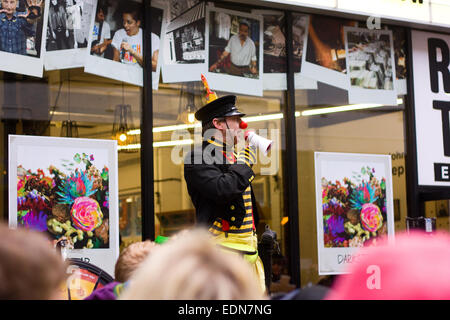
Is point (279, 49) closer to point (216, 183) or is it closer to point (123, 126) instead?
point (123, 126)

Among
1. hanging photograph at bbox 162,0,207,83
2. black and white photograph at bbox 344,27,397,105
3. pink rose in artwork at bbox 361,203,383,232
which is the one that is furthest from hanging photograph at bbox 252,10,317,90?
pink rose in artwork at bbox 361,203,383,232

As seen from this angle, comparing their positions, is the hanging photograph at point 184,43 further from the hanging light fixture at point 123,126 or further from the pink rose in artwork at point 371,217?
the pink rose in artwork at point 371,217

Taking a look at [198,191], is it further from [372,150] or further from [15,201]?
[372,150]

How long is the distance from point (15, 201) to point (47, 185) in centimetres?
26

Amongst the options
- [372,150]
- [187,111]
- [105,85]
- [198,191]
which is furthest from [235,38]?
[198,191]

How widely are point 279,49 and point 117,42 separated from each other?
1.60 metres

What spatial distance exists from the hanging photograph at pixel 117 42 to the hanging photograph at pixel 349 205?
6.39 ft

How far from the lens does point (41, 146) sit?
489 centimetres

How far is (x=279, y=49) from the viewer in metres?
6.09

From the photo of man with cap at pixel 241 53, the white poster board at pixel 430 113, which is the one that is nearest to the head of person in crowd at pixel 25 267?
the photo of man with cap at pixel 241 53

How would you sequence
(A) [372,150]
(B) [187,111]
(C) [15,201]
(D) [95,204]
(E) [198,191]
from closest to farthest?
1. (E) [198,191]
2. (C) [15,201]
3. (D) [95,204]
4. (B) [187,111]
5. (A) [372,150]

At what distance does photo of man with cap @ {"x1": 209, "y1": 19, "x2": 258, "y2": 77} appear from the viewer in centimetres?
582

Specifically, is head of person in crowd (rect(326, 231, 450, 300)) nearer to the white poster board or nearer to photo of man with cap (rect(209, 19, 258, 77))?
photo of man with cap (rect(209, 19, 258, 77))
